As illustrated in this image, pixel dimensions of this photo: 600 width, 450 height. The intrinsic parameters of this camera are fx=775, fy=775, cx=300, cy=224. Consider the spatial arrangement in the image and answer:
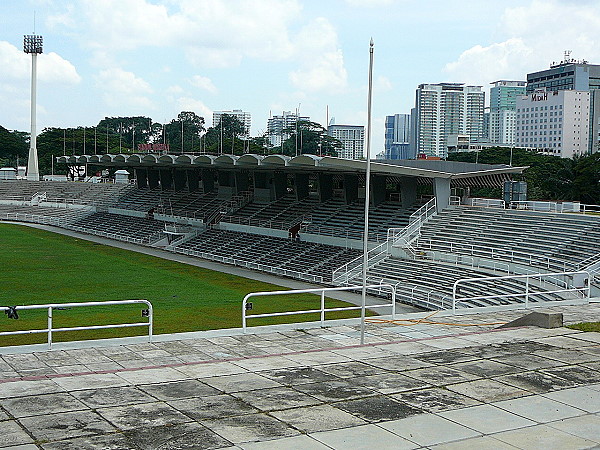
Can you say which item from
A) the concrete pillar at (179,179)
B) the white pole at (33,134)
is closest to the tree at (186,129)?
the white pole at (33,134)

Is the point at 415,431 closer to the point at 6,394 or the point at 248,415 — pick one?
the point at 248,415

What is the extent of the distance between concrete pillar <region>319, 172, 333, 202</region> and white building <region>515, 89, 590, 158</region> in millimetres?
128201

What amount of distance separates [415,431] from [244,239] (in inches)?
1677

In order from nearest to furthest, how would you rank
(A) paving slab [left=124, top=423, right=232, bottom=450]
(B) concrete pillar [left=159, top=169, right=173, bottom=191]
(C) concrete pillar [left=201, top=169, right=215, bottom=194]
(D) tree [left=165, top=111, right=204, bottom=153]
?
(A) paving slab [left=124, top=423, right=232, bottom=450] → (C) concrete pillar [left=201, top=169, right=215, bottom=194] → (B) concrete pillar [left=159, top=169, right=173, bottom=191] → (D) tree [left=165, top=111, right=204, bottom=153]

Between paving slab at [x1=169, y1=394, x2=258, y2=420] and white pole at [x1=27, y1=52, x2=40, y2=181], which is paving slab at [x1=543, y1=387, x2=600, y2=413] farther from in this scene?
white pole at [x1=27, y1=52, x2=40, y2=181]

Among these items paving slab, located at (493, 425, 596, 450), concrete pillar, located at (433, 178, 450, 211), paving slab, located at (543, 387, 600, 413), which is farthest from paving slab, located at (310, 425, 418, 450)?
concrete pillar, located at (433, 178, 450, 211)

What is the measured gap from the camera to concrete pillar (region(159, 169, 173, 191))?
244 feet

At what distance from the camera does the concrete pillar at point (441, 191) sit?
4253 cm

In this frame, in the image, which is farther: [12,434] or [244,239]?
[244,239]

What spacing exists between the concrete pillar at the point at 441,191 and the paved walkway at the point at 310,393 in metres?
27.4

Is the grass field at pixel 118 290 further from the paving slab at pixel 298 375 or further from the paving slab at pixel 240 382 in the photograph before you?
the paving slab at pixel 298 375

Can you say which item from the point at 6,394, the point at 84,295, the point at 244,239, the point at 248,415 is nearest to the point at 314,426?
the point at 248,415

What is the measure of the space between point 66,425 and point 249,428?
2.22m

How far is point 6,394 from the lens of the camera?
10656 mm
